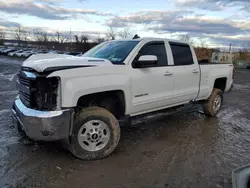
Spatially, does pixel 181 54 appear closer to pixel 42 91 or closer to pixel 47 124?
pixel 42 91

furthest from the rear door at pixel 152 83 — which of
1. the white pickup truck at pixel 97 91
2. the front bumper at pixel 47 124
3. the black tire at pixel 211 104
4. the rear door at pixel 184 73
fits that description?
the black tire at pixel 211 104

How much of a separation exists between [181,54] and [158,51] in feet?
2.68

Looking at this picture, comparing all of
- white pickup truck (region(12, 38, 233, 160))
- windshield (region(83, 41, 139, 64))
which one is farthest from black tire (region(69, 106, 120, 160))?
windshield (region(83, 41, 139, 64))

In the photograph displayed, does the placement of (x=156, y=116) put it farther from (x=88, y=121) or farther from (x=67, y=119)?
(x=67, y=119)

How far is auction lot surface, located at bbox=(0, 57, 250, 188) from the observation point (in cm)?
350

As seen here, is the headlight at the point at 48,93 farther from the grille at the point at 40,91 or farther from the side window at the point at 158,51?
the side window at the point at 158,51

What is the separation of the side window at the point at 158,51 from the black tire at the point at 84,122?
1527 millimetres

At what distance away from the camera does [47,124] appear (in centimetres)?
362

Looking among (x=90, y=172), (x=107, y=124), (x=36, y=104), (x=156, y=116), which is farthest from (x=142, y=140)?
(x=36, y=104)

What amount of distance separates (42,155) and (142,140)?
1923mm

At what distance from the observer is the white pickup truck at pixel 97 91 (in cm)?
369

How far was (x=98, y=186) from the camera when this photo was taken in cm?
337

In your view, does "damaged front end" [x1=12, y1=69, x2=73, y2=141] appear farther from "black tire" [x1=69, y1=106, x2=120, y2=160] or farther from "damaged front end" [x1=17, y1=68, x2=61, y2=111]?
"black tire" [x1=69, y1=106, x2=120, y2=160]

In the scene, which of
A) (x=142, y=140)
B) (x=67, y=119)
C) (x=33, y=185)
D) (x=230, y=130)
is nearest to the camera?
(x=33, y=185)
